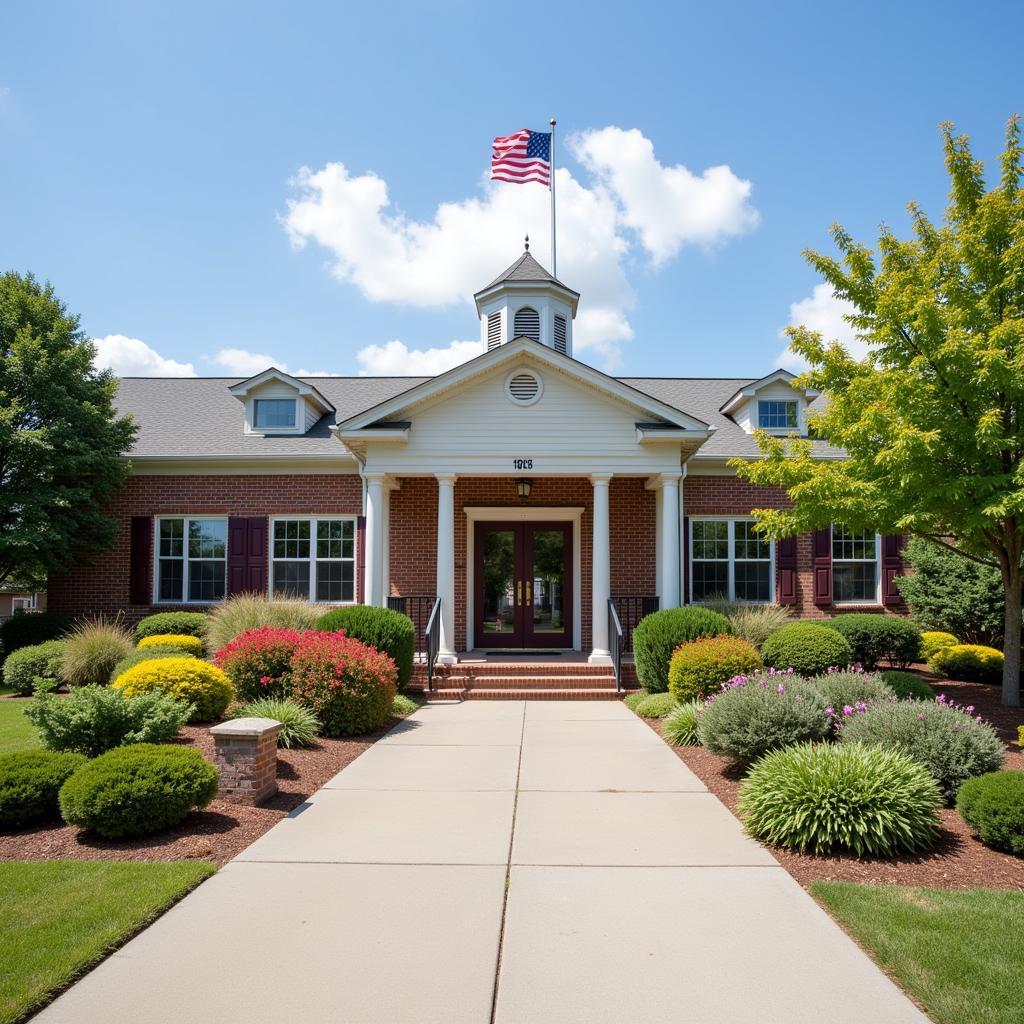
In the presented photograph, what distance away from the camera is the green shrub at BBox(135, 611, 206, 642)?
14586 millimetres

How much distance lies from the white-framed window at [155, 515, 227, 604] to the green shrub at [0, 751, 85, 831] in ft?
33.7

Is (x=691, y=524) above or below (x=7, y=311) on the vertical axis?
below

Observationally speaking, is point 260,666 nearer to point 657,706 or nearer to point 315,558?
point 657,706

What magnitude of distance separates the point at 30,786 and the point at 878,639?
1316cm

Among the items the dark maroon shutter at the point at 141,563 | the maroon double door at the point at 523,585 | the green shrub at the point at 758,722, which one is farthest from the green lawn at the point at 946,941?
the dark maroon shutter at the point at 141,563

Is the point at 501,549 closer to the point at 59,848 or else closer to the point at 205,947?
the point at 59,848

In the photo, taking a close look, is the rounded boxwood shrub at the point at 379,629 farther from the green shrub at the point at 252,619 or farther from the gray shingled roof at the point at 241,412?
the gray shingled roof at the point at 241,412

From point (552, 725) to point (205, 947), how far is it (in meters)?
6.80

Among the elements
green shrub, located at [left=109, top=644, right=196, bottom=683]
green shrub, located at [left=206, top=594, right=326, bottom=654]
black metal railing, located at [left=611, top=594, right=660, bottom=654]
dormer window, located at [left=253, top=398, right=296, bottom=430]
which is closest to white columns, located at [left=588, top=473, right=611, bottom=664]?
black metal railing, located at [left=611, top=594, right=660, bottom=654]

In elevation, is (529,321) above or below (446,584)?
above

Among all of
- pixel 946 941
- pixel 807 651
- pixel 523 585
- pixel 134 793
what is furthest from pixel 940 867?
pixel 523 585

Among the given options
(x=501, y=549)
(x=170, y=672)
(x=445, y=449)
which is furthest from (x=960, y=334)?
(x=170, y=672)

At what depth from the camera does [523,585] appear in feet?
52.1

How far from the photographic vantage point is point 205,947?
158 inches
